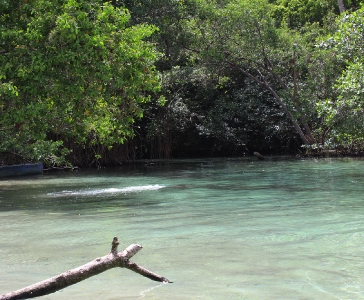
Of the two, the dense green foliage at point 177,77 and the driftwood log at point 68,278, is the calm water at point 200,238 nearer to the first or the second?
the driftwood log at point 68,278

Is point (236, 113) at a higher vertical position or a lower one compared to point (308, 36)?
lower

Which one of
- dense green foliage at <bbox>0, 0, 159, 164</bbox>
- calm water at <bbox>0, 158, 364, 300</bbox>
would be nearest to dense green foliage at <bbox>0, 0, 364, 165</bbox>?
dense green foliage at <bbox>0, 0, 159, 164</bbox>

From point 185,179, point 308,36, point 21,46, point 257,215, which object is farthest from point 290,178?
point 308,36

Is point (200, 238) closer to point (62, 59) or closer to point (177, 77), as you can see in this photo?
point (62, 59)

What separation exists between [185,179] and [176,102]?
448 inches

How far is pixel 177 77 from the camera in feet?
79.5

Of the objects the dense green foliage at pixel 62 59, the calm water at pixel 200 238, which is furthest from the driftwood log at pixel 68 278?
the dense green foliage at pixel 62 59

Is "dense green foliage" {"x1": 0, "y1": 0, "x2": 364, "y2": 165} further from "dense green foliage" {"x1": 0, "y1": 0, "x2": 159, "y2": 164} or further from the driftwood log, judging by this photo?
the driftwood log

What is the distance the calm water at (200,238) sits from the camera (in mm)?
4594

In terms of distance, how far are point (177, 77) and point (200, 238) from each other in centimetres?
1809

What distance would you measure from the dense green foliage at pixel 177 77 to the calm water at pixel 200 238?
1998mm

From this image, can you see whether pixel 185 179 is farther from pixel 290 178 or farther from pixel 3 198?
pixel 3 198

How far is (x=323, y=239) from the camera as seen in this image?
6301mm

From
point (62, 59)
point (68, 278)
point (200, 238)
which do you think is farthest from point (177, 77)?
point (68, 278)
